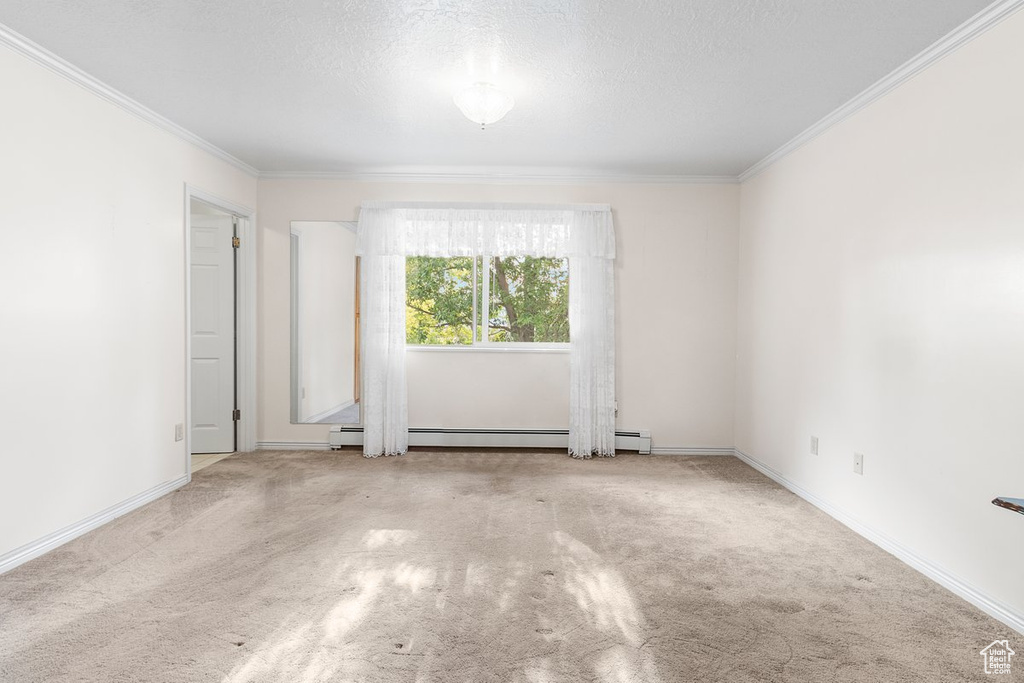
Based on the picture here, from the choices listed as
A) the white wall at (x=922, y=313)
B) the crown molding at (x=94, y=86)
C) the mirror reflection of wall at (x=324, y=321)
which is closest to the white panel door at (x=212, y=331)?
the mirror reflection of wall at (x=324, y=321)

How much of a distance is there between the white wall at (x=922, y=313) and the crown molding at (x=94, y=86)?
4299 mm

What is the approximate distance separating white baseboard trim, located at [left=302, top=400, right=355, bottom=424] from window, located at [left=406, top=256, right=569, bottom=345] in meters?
1.10

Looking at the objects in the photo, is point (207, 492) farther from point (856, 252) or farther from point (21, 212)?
point (856, 252)

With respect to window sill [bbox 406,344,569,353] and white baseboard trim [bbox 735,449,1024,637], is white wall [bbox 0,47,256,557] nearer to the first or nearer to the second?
window sill [bbox 406,344,569,353]

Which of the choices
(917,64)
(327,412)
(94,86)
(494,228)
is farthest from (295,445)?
(917,64)

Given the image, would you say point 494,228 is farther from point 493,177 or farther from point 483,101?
point 483,101

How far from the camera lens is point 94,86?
3057 millimetres

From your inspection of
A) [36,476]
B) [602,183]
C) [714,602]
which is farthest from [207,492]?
[602,183]

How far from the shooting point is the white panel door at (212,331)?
4.79 m

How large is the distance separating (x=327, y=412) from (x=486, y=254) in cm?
220

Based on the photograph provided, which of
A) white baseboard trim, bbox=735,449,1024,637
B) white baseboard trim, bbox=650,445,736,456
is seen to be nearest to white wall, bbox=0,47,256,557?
white baseboard trim, bbox=650,445,736,456

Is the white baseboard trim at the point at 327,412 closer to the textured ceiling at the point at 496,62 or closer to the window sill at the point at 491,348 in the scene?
the window sill at the point at 491,348

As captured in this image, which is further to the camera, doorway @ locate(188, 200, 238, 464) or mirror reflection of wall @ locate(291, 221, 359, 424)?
mirror reflection of wall @ locate(291, 221, 359, 424)

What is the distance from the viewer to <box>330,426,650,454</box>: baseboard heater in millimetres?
5043
